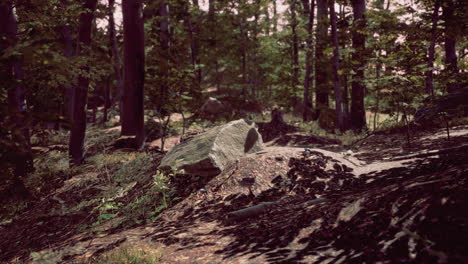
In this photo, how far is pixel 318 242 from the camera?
12.0ft

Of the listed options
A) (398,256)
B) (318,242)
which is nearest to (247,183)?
(318,242)

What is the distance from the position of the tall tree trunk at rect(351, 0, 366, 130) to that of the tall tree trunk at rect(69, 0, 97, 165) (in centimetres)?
1015

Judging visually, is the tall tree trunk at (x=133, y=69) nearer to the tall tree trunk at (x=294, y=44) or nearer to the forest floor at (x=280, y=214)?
the forest floor at (x=280, y=214)

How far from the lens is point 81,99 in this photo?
961cm

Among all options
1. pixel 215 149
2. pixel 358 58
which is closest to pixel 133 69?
pixel 215 149

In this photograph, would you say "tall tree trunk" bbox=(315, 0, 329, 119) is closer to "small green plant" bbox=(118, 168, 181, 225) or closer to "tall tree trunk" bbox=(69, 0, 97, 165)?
"tall tree trunk" bbox=(69, 0, 97, 165)

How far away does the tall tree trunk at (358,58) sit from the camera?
40.4 feet

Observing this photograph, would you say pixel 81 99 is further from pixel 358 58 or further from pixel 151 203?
pixel 358 58

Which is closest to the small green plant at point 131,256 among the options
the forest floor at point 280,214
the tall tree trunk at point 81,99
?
the forest floor at point 280,214

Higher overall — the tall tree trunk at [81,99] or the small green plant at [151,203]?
the tall tree trunk at [81,99]

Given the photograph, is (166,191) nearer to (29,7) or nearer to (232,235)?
(232,235)

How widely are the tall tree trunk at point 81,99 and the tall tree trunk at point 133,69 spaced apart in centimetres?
161

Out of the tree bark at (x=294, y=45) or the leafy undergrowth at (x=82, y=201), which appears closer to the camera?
the leafy undergrowth at (x=82, y=201)

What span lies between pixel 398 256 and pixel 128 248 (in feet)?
11.5
